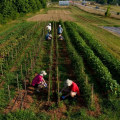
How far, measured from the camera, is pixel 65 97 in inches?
273

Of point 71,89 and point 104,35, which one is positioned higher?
point 104,35

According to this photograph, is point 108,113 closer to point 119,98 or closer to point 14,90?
point 119,98

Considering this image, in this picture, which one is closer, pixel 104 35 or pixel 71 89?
pixel 71 89

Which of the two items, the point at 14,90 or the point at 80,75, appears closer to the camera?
the point at 14,90

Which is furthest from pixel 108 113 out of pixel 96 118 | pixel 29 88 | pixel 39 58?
pixel 39 58

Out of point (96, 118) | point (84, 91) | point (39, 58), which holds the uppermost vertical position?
point (39, 58)

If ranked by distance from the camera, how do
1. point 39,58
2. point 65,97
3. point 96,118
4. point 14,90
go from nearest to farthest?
point 96,118
point 65,97
point 14,90
point 39,58

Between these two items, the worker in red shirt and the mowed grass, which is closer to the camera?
the worker in red shirt

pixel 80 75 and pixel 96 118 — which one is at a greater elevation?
pixel 80 75

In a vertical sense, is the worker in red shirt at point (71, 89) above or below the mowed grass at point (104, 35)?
below

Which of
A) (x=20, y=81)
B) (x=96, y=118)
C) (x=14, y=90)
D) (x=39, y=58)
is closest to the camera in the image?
(x=96, y=118)

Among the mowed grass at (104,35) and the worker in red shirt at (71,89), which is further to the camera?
the mowed grass at (104,35)

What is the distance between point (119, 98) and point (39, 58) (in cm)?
651

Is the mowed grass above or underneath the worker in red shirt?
above
